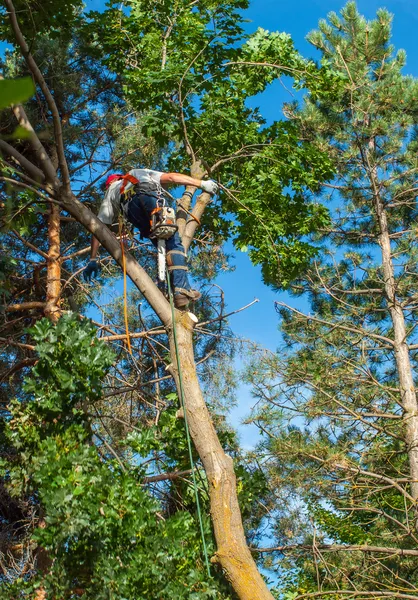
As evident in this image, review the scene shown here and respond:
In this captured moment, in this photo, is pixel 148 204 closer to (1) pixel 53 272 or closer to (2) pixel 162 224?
(2) pixel 162 224

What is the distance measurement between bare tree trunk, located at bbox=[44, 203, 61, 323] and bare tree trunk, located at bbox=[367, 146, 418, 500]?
181 inches

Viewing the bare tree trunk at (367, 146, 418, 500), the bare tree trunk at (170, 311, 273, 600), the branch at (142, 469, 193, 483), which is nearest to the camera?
the bare tree trunk at (170, 311, 273, 600)

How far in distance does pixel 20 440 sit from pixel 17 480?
38 centimetres

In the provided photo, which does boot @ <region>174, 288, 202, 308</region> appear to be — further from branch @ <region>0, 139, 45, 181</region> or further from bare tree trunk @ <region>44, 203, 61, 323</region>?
bare tree trunk @ <region>44, 203, 61, 323</region>

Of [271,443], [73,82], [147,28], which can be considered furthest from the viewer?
[73,82]

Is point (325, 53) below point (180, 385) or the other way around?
the other way around

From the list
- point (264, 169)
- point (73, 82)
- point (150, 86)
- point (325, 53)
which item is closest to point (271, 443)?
point (264, 169)

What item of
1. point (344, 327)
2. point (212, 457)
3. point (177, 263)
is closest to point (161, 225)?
point (177, 263)

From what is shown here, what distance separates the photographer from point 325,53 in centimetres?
1223

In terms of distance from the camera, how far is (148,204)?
5.96 m

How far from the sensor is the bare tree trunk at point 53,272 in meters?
8.79

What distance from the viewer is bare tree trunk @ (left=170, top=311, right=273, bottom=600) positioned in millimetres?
4660

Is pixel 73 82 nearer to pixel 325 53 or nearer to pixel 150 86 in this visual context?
pixel 325 53

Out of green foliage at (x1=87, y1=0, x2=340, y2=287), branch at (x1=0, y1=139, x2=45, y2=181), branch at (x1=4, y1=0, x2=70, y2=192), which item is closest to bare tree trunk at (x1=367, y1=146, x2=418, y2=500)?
green foliage at (x1=87, y1=0, x2=340, y2=287)
